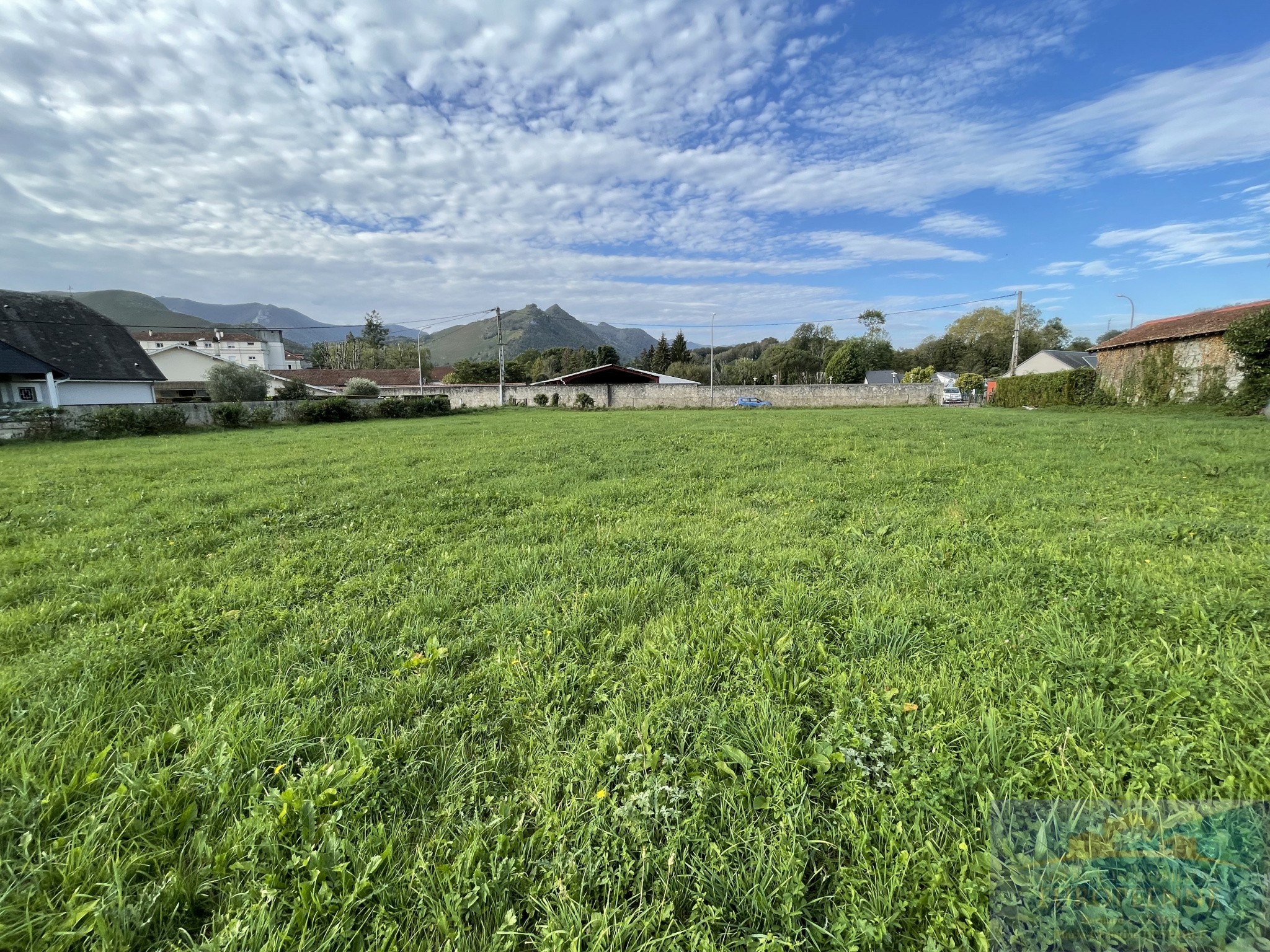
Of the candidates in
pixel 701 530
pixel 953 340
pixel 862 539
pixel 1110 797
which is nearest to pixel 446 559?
pixel 701 530

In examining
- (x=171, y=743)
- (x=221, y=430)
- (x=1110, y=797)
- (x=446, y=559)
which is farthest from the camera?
(x=221, y=430)

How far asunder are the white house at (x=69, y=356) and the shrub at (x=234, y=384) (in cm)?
379

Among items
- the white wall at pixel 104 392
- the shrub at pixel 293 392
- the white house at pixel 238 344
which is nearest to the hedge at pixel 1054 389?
the shrub at pixel 293 392

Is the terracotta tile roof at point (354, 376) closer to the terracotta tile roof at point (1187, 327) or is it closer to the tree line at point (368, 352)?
the tree line at point (368, 352)

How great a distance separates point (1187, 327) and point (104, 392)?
53.4m

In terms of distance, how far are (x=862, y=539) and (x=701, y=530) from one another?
146 centimetres

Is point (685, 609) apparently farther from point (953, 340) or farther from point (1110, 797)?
point (953, 340)

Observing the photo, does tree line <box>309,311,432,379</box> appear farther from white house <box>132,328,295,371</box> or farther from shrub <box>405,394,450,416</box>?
shrub <box>405,394,450,416</box>

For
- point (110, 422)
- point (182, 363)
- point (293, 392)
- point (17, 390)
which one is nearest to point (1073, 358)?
point (293, 392)

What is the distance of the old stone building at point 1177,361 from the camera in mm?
18766

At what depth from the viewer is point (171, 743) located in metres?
1.98

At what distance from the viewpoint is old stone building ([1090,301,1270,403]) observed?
18.8 meters

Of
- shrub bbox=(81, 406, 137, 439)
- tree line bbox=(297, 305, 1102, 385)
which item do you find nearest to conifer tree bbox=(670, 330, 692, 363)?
tree line bbox=(297, 305, 1102, 385)

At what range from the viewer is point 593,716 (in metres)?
2.19
